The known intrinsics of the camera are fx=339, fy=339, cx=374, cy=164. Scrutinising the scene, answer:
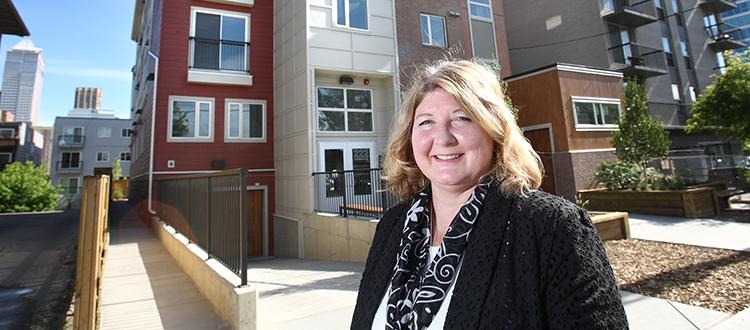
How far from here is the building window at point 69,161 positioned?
45006 mm

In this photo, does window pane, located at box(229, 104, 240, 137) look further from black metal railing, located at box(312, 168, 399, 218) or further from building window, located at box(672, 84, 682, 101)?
building window, located at box(672, 84, 682, 101)

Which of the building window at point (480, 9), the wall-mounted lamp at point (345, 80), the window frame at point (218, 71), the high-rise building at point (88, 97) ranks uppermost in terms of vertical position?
the high-rise building at point (88, 97)

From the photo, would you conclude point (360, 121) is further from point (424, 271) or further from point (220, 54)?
point (424, 271)

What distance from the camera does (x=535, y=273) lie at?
93 centimetres

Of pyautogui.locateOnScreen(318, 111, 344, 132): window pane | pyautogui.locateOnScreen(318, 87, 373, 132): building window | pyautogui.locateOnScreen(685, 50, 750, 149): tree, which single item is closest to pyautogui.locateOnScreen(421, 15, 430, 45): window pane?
pyautogui.locateOnScreen(318, 87, 373, 132): building window

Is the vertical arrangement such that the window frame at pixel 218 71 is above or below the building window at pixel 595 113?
above

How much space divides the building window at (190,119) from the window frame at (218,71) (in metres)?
0.69

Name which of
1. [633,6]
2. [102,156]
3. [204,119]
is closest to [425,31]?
[204,119]

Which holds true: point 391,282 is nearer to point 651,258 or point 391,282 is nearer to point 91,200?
point 91,200

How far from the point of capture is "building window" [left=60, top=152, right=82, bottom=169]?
45.0 meters

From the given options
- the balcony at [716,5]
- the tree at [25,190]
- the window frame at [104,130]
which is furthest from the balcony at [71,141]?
the balcony at [716,5]

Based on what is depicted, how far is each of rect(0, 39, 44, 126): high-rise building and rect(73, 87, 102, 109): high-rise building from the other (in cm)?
2631

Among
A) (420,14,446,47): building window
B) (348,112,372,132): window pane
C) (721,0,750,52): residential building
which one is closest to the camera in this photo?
(348,112,372,132): window pane

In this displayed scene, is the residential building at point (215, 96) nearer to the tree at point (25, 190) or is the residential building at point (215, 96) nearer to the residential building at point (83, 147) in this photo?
the tree at point (25, 190)
